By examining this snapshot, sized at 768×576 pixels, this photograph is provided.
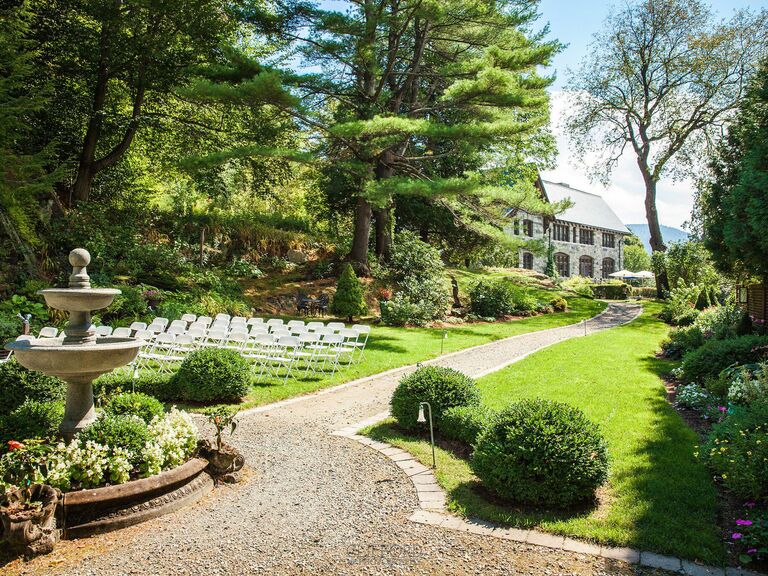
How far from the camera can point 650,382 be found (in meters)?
10.1

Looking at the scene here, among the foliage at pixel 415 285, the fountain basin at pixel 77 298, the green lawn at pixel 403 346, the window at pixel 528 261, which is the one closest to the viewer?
the fountain basin at pixel 77 298

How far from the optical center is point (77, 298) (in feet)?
17.5

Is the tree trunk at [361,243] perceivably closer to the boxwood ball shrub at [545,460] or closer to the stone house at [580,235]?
the boxwood ball shrub at [545,460]

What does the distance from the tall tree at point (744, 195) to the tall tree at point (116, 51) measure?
49.7ft

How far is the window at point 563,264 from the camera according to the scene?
153 feet

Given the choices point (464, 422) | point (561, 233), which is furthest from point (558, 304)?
point (561, 233)

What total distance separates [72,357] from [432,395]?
4133mm

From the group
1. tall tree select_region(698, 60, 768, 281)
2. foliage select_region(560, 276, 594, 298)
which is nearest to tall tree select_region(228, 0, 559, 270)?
tall tree select_region(698, 60, 768, 281)

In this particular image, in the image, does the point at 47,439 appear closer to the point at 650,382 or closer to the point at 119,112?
the point at 650,382

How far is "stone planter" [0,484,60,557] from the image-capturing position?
12.8 ft

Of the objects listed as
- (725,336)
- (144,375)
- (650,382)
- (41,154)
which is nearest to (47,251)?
(41,154)

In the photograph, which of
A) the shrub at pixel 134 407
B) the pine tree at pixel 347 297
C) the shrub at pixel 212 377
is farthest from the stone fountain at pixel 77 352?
the pine tree at pixel 347 297

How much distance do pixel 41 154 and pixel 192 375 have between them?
931 cm

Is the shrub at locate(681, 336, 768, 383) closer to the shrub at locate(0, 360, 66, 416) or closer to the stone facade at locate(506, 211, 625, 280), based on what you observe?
the shrub at locate(0, 360, 66, 416)
